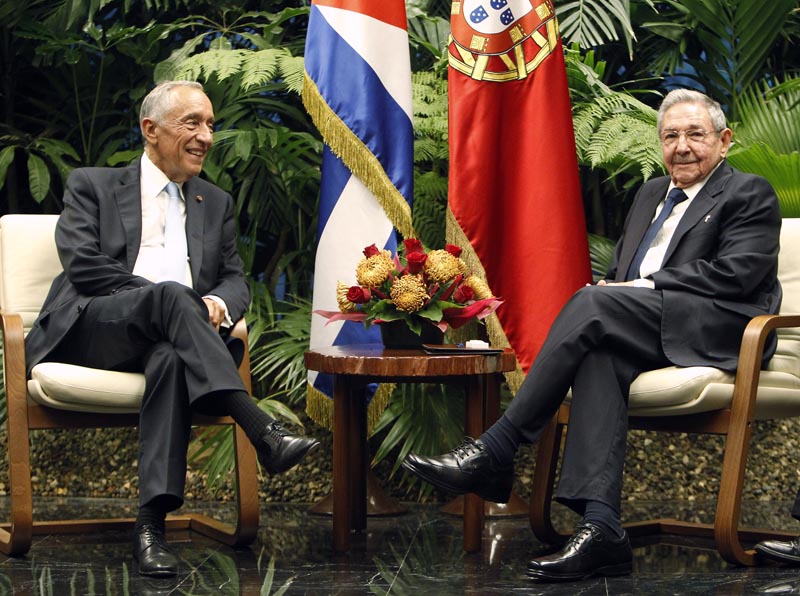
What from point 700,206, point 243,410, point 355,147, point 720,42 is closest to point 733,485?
point 700,206

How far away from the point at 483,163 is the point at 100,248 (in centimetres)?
132

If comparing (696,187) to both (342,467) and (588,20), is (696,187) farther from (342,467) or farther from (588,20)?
(588,20)

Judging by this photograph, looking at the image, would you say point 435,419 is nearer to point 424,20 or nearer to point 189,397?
point 189,397

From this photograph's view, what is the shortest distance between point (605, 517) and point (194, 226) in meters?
1.52

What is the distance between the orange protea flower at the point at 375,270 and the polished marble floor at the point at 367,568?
0.75 metres

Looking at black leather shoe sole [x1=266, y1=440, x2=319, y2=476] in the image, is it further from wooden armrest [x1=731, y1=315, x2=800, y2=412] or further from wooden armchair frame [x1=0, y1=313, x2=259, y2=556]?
wooden armrest [x1=731, y1=315, x2=800, y2=412]

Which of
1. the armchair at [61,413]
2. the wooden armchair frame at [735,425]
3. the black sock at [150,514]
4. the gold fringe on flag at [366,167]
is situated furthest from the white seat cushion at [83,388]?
the wooden armchair frame at [735,425]

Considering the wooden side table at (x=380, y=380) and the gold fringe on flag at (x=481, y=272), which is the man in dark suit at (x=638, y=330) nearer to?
the wooden side table at (x=380, y=380)

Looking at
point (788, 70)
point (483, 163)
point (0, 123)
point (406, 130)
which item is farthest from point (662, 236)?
point (0, 123)

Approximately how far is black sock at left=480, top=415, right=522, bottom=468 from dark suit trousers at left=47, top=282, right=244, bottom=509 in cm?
66

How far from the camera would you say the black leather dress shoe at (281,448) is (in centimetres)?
259

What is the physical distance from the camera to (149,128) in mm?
3189

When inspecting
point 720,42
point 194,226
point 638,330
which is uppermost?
point 720,42

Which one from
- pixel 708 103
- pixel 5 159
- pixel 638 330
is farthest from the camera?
pixel 5 159
